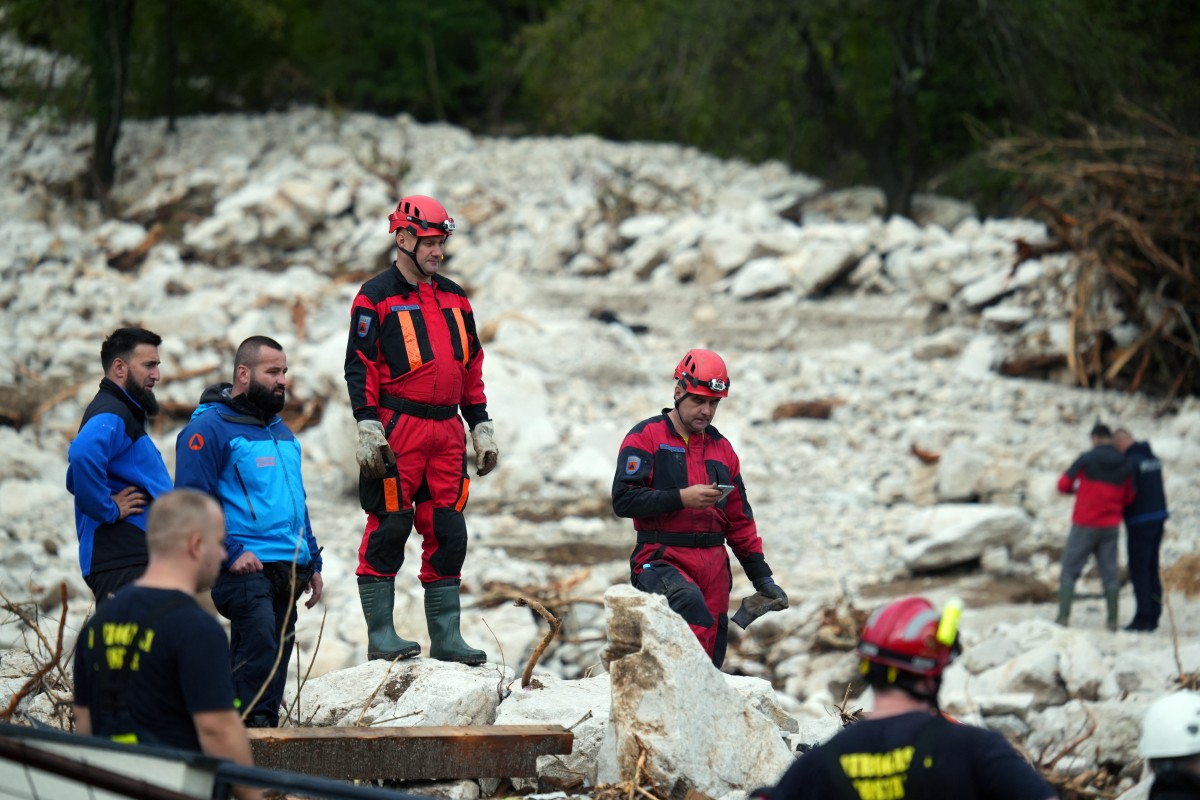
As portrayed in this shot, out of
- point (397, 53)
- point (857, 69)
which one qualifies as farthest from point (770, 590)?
point (397, 53)

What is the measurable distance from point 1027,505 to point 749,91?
42.3 feet

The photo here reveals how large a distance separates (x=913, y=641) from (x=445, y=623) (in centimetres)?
303

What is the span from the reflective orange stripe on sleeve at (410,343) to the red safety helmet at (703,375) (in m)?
1.05

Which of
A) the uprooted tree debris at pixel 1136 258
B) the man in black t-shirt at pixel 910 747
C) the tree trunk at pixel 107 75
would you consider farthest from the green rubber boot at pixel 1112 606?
the tree trunk at pixel 107 75

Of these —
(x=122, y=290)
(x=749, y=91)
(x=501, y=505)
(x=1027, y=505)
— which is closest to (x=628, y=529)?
(x=501, y=505)

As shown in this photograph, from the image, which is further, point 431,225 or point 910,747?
point 431,225

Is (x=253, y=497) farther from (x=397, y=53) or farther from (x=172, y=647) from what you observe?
(x=397, y=53)

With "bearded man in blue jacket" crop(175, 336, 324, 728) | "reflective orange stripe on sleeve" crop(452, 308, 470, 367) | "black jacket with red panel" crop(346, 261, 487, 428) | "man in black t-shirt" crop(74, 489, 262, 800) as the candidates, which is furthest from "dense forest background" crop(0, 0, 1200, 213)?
"man in black t-shirt" crop(74, 489, 262, 800)

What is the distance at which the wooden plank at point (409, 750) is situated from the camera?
449cm

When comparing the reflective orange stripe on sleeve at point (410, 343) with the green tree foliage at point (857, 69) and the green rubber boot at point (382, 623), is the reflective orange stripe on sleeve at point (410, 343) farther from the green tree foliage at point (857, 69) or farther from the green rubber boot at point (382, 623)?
the green tree foliage at point (857, 69)

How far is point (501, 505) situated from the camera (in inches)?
495

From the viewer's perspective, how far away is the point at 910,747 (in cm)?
291

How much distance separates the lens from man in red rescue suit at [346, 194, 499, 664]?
5.43 m

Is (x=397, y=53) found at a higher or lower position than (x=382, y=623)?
higher
